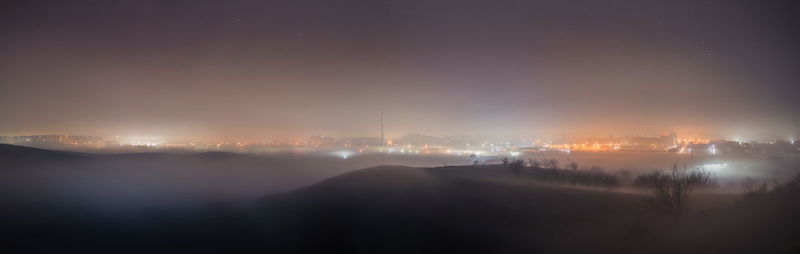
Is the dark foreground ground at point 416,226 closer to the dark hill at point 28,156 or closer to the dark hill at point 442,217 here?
the dark hill at point 442,217

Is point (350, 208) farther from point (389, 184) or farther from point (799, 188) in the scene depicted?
point (799, 188)

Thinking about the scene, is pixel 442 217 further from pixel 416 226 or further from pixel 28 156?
pixel 28 156

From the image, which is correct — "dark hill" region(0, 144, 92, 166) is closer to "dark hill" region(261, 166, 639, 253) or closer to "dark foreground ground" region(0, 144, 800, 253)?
"dark foreground ground" region(0, 144, 800, 253)

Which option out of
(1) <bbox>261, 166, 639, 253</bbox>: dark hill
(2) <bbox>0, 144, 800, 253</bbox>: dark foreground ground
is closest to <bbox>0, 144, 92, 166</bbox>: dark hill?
(2) <bbox>0, 144, 800, 253</bbox>: dark foreground ground

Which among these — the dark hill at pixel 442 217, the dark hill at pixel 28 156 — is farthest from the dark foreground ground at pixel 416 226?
the dark hill at pixel 28 156

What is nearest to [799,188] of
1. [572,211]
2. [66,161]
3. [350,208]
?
[572,211]

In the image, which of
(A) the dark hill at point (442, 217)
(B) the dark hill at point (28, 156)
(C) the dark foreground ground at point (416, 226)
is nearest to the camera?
(C) the dark foreground ground at point (416, 226)

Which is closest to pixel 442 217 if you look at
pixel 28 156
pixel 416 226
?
pixel 416 226

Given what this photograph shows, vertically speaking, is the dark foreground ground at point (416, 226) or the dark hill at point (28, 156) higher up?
the dark hill at point (28, 156)
